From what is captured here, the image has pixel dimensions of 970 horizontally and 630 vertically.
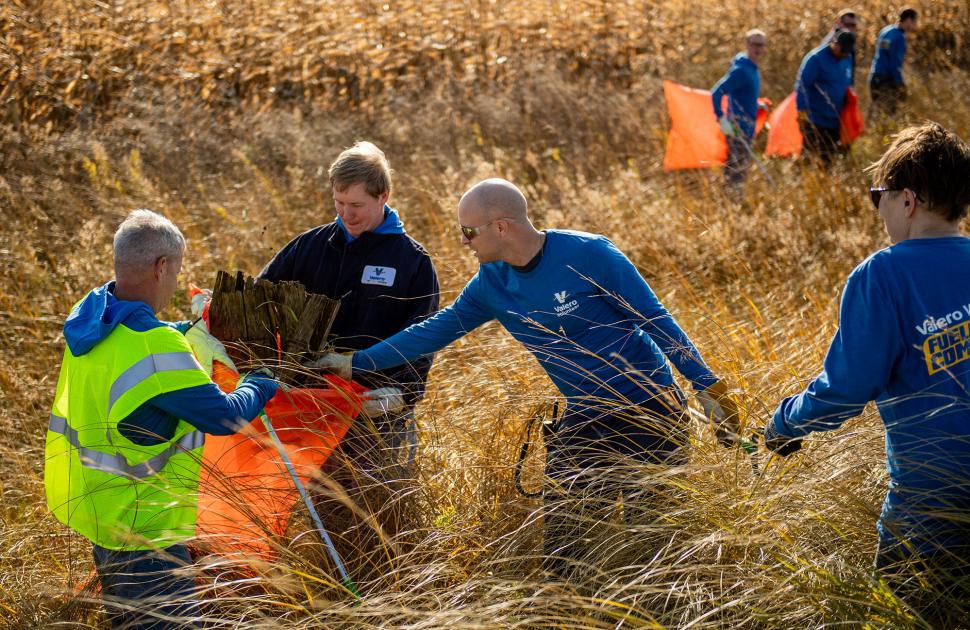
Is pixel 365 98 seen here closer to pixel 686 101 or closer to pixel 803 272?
pixel 686 101

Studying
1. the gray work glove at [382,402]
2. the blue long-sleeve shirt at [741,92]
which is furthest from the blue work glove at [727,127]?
the gray work glove at [382,402]

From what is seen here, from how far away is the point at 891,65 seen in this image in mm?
11711

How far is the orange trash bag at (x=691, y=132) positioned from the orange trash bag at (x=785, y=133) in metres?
0.58

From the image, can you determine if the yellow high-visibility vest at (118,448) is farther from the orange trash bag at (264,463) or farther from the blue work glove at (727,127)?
the blue work glove at (727,127)

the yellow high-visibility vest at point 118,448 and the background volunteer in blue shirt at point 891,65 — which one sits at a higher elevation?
the background volunteer in blue shirt at point 891,65

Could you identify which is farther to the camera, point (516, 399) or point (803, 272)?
point (803, 272)

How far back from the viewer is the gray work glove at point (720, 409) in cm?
337

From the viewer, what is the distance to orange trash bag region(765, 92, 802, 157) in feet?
32.4

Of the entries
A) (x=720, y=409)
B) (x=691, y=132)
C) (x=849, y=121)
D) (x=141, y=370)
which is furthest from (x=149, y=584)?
(x=849, y=121)

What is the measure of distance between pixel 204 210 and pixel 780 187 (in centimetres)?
526

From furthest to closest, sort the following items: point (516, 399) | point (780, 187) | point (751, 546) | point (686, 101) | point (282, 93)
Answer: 1. point (282, 93)
2. point (686, 101)
3. point (780, 187)
4. point (516, 399)
5. point (751, 546)

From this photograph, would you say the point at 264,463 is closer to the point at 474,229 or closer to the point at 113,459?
the point at 113,459

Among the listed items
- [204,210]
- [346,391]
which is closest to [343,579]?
[346,391]

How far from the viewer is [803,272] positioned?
21.9 feet
